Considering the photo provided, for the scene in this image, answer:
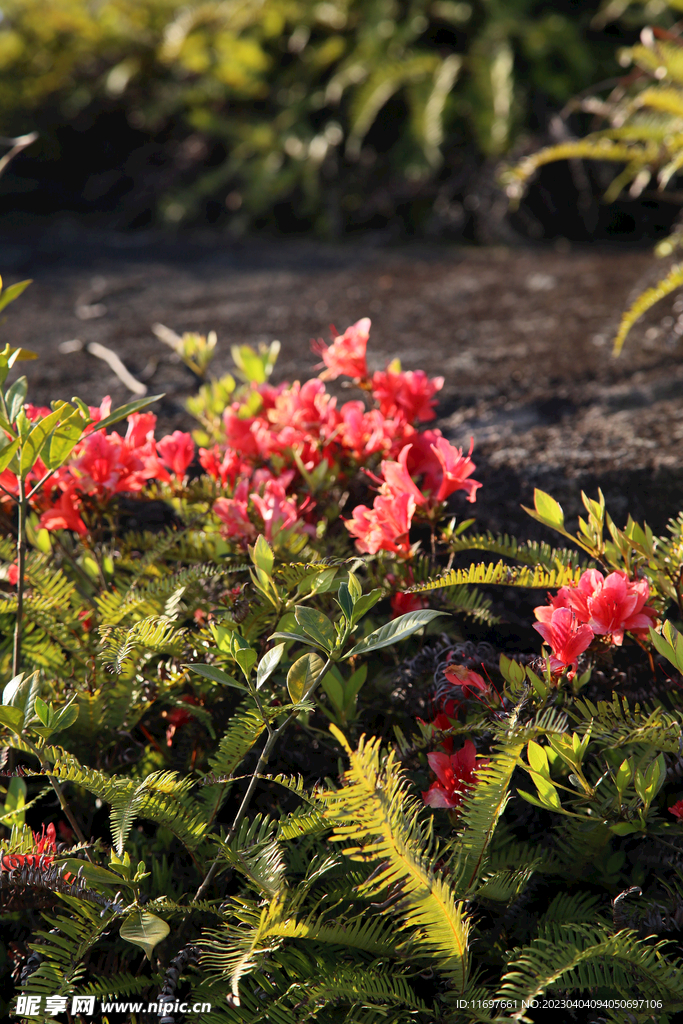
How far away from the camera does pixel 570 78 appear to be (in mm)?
3867

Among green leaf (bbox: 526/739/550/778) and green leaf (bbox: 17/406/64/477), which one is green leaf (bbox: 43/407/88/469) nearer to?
green leaf (bbox: 17/406/64/477)

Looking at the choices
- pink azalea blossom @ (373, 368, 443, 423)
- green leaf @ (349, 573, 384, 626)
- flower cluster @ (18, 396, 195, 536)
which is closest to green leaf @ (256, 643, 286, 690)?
green leaf @ (349, 573, 384, 626)

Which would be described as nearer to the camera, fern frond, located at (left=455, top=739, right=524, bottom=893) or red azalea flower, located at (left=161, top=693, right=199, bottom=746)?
fern frond, located at (left=455, top=739, right=524, bottom=893)

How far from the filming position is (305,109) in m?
4.37

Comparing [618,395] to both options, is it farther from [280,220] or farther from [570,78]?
[280,220]

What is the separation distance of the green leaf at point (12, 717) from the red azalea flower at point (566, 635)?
2.27ft

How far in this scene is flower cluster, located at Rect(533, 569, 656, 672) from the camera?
1.01 m

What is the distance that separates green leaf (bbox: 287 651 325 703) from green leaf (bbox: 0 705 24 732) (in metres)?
0.34

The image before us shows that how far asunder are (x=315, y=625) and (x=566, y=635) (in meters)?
0.36

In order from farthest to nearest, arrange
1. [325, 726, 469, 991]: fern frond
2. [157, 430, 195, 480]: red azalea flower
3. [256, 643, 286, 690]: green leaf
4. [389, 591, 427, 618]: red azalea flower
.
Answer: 1. [157, 430, 195, 480]: red azalea flower
2. [389, 591, 427, 618]: red azalea flower
3. [256, 643, 286, 690]: green leaf
4. [325, 726, 469, 991]: fern frond

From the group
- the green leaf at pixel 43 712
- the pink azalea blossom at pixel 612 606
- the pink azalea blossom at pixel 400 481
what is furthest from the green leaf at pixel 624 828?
the green leaf at pixel 43 712

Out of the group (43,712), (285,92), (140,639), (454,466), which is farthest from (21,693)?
(285,92)

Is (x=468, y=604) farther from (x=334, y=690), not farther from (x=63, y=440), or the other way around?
(x=63, y=440)

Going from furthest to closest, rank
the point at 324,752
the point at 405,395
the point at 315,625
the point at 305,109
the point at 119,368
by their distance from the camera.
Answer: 1. the point at 305,109
2. the point at 119,368
3. the point at 405,395
4. the point at 324,752
5. the point at 315,625
